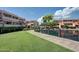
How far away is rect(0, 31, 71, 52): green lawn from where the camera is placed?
492cm

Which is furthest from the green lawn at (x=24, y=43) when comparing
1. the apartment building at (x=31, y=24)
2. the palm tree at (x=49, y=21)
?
the palm tree at (x=49, y=21)

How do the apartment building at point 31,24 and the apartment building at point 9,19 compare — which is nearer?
the apartment building at point 9,19

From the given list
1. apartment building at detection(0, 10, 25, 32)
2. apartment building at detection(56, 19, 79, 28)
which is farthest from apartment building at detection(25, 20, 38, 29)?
apartment building at detection(56, 19, 79, 28)

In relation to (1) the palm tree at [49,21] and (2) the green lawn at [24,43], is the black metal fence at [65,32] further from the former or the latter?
(2) the green lawn at [24,43]

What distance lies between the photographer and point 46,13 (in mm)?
5121

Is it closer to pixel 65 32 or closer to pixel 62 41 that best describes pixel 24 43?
pixel 62 41

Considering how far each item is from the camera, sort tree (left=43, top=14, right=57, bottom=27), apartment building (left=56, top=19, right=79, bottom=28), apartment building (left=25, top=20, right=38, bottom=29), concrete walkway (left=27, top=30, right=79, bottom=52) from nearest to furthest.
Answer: concrete walkway (left=27, top=30, right=79, bottom=52), apartment building (left=56, top=19, right=79, bottom=28), tree (left=43, top=14, right=57, bottom=27), apartment building (left=25, top=20, right=38, bottom=29)

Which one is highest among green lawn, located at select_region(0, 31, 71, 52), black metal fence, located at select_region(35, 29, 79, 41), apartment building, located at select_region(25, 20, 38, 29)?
apartment building, located at select_region(25, 20, 38, 29)

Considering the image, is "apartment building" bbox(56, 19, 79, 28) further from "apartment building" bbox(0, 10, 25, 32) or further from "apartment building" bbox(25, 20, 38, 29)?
"apartment building" bbox(0, 10, 25, 32)

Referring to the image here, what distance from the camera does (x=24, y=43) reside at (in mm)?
5043

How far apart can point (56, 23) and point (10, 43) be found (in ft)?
4.29

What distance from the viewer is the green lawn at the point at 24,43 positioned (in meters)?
4.92
